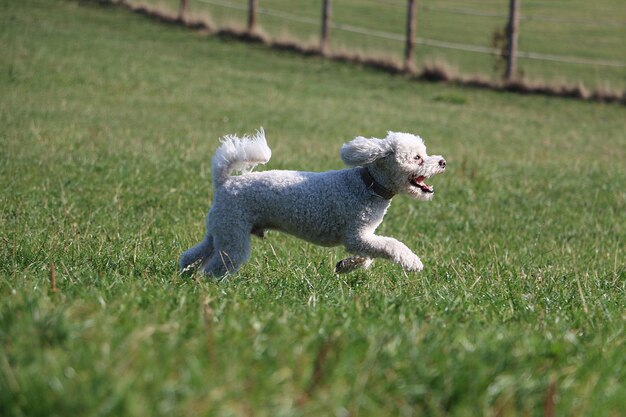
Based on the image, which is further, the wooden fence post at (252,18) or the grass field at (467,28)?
the grass field at (467,28)

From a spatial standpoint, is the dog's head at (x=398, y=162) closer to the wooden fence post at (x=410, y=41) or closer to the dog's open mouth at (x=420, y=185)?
the dog's open mouth at (x=420, y=185)

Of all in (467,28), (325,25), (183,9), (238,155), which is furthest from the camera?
(467,28)

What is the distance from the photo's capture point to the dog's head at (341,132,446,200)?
5.54 meters

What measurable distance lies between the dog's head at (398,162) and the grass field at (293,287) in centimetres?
59

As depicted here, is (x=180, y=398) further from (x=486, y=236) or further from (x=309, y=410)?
(x=486, y=236)

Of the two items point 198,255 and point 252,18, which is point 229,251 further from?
point 252,18

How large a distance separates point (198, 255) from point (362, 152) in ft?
4.13

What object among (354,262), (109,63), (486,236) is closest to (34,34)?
(109,63)

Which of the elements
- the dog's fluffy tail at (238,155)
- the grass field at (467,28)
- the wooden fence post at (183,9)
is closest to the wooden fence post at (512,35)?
the grass field at (467,28)

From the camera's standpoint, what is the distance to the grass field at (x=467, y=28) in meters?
31.2

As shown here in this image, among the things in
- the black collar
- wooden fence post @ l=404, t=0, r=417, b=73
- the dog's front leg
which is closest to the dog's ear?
the black collar

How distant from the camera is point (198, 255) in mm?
5707

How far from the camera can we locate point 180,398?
2.32 meters

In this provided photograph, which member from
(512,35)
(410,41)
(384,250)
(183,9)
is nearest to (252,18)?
(183,9)
